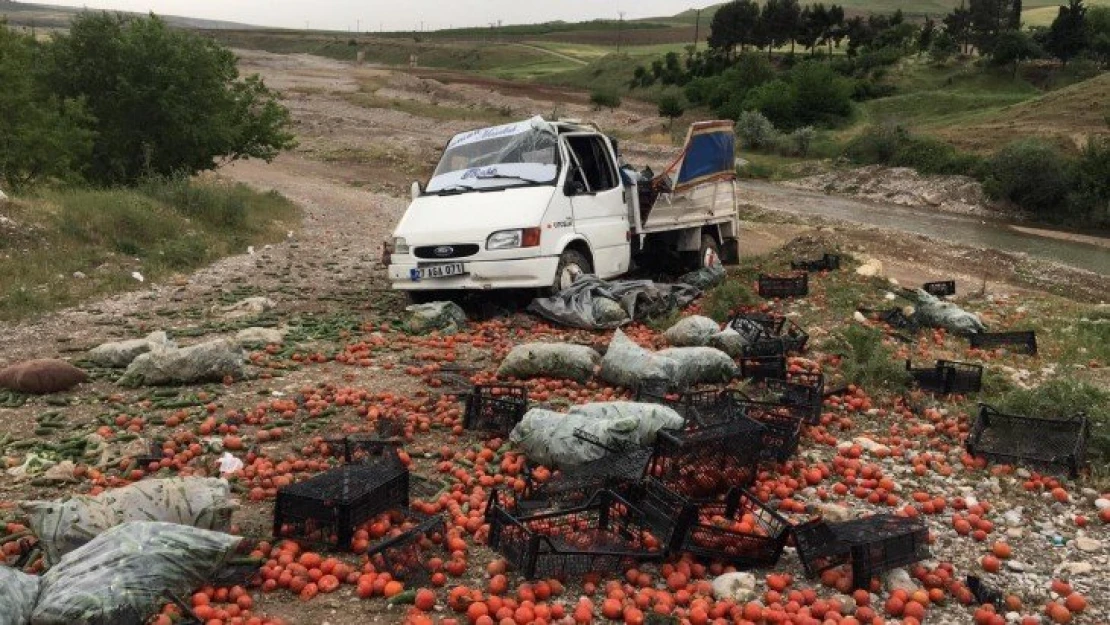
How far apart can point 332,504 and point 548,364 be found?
A: 342 centimetres

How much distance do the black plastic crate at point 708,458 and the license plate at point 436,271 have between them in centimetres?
483

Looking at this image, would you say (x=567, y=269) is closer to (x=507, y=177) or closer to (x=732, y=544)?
(x=507, y=177)

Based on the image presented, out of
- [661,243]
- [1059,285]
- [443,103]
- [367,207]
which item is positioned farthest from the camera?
[443,103]

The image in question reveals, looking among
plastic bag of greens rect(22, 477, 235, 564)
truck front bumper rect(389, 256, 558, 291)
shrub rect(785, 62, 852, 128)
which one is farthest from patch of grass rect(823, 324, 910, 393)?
shrub rect(785, 62, 852, 128)

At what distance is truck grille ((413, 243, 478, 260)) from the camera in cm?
977

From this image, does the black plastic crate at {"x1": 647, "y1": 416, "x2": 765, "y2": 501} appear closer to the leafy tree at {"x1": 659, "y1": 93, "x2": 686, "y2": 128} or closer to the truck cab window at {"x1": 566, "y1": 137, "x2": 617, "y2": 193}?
the truck cab window at {"x1": 566, "y1": 137, "x2": 617, "y2": 193}

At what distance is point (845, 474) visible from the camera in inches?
235

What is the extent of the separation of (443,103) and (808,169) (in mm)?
29400

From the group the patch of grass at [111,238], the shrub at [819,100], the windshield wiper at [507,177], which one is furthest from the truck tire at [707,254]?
the shrub at [819,100]

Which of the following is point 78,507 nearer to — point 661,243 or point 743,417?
point 743,417

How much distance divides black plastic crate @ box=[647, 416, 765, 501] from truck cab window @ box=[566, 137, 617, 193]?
615 cm

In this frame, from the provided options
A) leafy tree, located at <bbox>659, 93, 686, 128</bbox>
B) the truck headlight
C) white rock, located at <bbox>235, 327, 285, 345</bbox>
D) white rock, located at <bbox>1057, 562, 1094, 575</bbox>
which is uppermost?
leafy tree, located at <bbox>659, 93, 686, 128</bbox>


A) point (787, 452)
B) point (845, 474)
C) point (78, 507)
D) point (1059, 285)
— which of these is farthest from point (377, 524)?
point (1059, 285)

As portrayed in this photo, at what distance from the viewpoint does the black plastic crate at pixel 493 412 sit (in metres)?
6.38
